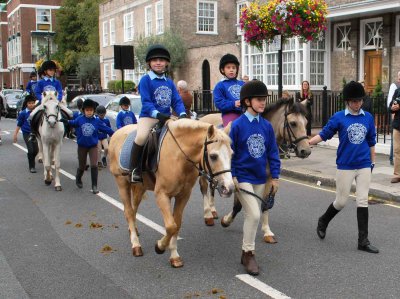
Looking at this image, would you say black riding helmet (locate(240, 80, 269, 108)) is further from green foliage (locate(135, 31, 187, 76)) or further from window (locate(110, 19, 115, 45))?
window (locate(110, 19, 115, 45))

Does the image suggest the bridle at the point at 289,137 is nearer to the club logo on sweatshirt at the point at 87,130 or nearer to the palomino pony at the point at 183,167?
the palomino pony at the point at 183,167

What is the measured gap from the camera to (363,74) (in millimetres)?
20781

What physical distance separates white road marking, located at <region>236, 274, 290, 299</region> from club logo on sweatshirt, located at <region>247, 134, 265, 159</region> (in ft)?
4.20

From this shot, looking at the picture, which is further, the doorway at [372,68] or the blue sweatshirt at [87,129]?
the doorway at [372,68]

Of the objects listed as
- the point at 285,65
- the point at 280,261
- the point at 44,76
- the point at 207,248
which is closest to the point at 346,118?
the point at 280,261

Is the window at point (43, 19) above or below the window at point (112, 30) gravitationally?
above

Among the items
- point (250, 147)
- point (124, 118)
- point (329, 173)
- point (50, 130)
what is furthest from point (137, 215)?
point (329, 173)

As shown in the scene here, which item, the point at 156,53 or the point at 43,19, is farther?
the point at 43,19

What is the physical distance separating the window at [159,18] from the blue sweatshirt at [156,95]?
28.9 meters

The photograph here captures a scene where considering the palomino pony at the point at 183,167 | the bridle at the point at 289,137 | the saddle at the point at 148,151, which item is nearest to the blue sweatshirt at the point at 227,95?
the bridle at the point at 289,137

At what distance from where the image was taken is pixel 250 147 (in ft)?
19.0

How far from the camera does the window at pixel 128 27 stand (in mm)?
40031

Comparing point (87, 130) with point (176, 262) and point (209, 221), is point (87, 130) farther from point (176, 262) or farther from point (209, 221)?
point (176, 262)

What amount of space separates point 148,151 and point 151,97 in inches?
27.3
